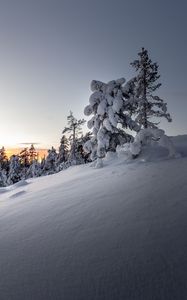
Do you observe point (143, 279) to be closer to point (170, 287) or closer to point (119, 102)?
point (170, 287)

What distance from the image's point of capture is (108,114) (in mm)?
19688

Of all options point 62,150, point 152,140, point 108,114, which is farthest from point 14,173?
point 152,140

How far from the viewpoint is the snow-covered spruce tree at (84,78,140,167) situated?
19562 mm

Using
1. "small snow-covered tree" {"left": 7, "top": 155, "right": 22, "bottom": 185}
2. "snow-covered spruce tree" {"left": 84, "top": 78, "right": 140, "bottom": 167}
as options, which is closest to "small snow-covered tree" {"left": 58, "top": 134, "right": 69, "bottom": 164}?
"small snow-covered tree" {"left": 7, "top": 155, "right": 22, "bottom": 185}

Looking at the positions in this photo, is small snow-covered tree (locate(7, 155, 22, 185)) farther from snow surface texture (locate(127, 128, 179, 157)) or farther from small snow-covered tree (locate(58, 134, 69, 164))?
snow surface texture (locate(127, 128, 179, 157))

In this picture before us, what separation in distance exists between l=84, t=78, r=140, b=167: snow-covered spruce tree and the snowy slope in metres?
11.5

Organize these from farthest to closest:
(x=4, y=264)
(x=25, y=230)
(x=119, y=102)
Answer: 1. (x=119, y=102)
2. (x=25, y=230)
3. (x=4, y=264)

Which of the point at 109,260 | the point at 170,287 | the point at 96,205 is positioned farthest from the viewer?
the point at 96,205

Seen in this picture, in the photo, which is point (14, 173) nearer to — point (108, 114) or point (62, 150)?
point (62, 150)

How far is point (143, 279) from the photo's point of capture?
365cm

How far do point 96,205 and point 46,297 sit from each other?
10.5 feet

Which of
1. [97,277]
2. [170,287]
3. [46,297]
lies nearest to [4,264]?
[46,297]

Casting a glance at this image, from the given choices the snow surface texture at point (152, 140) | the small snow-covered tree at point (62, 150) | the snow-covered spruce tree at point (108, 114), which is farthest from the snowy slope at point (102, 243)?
the small snow-covered tree at point (62, 150)

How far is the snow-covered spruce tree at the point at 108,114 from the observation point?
19.6 meters
